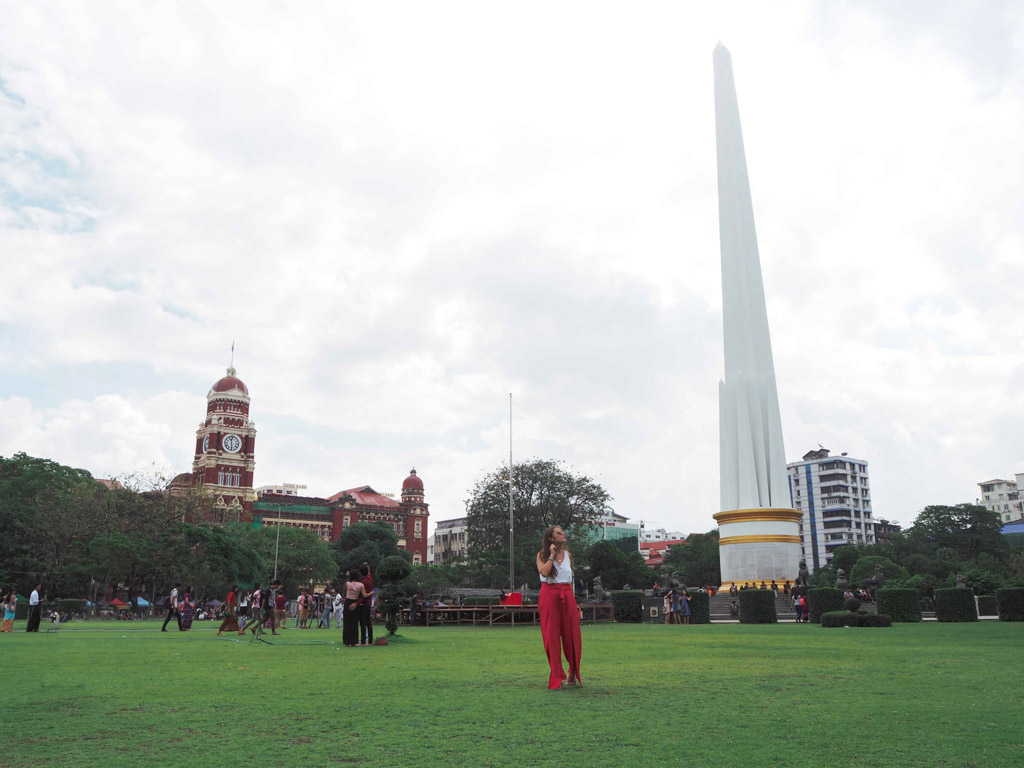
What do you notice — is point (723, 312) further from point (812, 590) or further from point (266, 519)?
point (266, 519)

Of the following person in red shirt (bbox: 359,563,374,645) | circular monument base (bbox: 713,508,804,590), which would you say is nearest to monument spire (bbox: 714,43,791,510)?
circular monument base (bbox: 713,508,804,590)

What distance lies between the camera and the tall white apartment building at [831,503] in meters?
126

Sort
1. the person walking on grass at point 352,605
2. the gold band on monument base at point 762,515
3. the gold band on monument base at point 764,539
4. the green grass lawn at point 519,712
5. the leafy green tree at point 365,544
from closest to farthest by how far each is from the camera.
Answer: the green grass lawn at point 519,712 → the person walking on grass at point 352,605 → the gold band on monument base at point 764,539 → the gold band on monument base at point 762,515 → the leafy green tree at point 365,544

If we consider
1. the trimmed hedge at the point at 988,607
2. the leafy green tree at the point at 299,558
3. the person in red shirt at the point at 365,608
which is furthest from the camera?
the leafy green tree at the point at 299,558

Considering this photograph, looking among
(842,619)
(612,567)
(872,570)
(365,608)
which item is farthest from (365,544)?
(365,608)

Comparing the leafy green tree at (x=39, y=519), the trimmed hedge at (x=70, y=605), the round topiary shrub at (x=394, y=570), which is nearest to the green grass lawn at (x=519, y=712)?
the round topiary shrub at (x=394, y=570)

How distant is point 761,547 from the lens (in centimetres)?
4334

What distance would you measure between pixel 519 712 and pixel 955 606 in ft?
79.5

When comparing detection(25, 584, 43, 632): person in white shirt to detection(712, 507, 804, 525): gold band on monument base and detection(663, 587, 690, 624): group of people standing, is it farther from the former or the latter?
detection(712, 507, 804, 525): gold band on monument base

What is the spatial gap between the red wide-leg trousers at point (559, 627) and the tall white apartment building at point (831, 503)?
12482cm

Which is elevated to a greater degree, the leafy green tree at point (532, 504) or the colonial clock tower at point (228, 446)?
the colonial clock tower at point (228, 446)

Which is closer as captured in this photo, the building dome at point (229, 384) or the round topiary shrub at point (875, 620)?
the round topiary shrub at point (875, 620)

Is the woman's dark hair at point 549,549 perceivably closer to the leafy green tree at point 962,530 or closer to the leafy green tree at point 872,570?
the leafy green tree at point 872,570

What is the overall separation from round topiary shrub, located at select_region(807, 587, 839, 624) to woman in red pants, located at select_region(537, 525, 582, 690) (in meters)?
22.8
